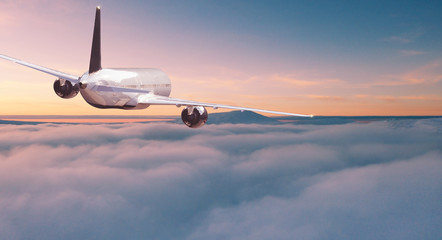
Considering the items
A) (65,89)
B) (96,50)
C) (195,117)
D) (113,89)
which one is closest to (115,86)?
(113,89)

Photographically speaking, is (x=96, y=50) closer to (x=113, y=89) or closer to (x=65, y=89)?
(x=113, y=89)

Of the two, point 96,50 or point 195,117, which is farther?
point 195,117

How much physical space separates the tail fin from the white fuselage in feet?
1.56

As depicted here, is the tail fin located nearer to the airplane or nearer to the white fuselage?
the airplane

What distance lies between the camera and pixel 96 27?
80.9 ft

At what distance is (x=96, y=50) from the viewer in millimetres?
24766

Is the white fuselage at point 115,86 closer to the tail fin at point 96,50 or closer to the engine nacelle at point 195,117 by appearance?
→ the tail fin at point 96,50

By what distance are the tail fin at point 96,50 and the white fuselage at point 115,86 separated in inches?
18.7

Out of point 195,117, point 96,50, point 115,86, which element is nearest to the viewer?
point 96,50

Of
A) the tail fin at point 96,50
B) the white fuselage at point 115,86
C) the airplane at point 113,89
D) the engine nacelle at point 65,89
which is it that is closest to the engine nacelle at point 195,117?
the airplane at point 113,89

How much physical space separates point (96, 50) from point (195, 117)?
31.2 feet

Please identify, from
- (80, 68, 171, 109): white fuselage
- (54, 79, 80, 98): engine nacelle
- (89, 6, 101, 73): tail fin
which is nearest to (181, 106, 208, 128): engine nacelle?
(80, 68, 171, 109): white fuselage

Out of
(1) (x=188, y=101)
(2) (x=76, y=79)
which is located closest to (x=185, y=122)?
(1) (x=188, y=101)

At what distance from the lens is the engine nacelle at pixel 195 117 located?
2483 cm
